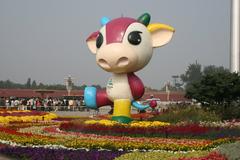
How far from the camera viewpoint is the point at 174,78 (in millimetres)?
103375

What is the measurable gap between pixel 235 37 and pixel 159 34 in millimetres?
15931

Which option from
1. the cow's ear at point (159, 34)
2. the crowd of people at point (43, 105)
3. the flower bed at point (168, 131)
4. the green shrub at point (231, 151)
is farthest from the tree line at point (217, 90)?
the green shrub at point (231, 151)

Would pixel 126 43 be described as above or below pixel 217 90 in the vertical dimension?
above

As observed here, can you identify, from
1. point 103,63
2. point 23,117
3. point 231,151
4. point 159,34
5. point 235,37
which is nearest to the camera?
point 231,151

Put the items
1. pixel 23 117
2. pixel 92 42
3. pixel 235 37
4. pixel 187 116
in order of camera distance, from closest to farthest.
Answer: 1. pixel 187 116
2. pixel 92 42
3. pixel 23 117
4. pixel 235 37

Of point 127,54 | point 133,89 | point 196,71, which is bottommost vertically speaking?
point 133,89

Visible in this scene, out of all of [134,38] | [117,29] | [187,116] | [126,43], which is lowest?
[187,116]

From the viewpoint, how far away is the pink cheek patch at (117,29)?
16.8m

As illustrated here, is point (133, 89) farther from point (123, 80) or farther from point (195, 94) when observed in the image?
point (195, 94)

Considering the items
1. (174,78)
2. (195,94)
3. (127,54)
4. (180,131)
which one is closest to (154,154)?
(180,131)

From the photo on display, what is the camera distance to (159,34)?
18094mm

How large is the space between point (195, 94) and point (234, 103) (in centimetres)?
217

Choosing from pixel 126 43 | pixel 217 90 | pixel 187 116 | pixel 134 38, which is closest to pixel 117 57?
pixel 126 43

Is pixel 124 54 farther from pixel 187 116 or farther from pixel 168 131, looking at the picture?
pixel 168 131
